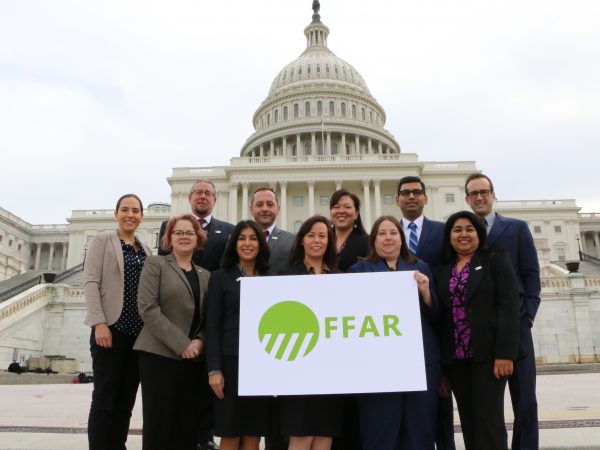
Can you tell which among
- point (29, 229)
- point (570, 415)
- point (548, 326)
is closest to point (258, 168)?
point (548, 326)

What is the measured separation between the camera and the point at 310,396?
4.47 metres

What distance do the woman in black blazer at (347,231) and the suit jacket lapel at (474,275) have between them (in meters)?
1.35

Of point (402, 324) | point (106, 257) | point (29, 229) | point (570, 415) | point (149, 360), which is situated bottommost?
point (570, 415)

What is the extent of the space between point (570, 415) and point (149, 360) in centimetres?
629

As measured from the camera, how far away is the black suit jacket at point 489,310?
181 inches

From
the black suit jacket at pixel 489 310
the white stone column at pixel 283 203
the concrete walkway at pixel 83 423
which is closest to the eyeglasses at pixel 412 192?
the black suit jacket at pixel 489 310

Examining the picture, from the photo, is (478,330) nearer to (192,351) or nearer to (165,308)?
(192,351)

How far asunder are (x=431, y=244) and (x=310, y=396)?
2391mm

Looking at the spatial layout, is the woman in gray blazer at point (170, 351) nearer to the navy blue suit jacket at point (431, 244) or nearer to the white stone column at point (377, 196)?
the navy blue suit jacket at point (431, 244)

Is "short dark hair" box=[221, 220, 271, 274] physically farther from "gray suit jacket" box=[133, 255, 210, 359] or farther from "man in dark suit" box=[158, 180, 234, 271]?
"man in dark suit" box=[158, 180, 234, 271]

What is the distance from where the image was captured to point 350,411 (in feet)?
16.4

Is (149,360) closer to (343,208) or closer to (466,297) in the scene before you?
(343,208)

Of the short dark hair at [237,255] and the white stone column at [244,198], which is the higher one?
the white stone column at [244,198]

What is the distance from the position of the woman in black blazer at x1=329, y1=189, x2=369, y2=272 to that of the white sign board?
1153 mm
